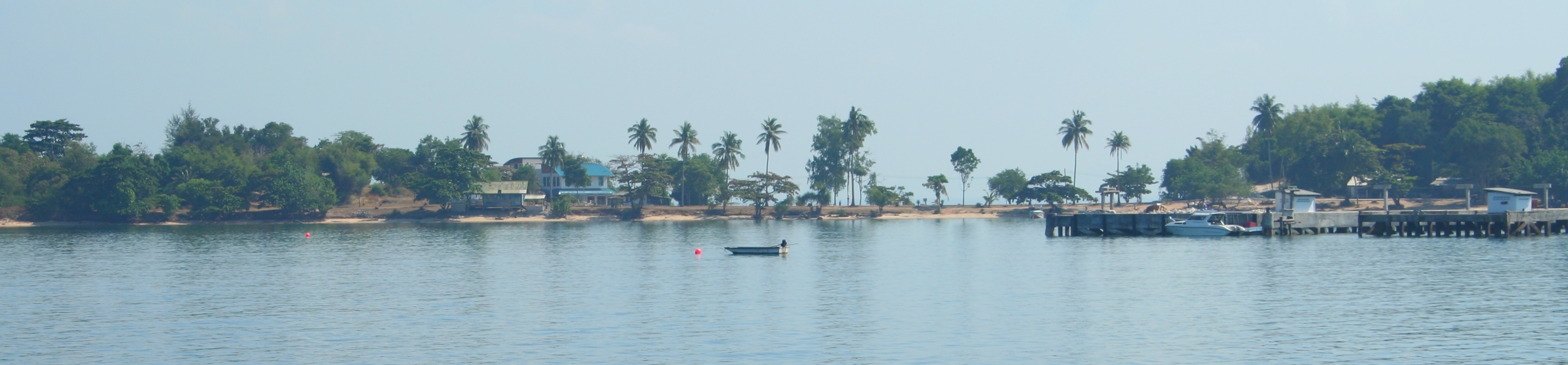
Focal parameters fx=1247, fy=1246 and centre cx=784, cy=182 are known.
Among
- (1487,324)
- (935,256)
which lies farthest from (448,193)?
(1487,324)

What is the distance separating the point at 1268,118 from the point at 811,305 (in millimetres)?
133246

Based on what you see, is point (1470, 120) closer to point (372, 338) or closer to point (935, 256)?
point (935, 256)

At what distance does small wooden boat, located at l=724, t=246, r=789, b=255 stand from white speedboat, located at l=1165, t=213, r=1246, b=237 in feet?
114

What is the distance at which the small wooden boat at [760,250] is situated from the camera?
76.6 m

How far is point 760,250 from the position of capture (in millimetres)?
76938

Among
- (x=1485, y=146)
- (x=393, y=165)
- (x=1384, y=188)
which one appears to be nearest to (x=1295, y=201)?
(x=1384, y=188)

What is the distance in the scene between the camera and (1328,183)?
14162cm

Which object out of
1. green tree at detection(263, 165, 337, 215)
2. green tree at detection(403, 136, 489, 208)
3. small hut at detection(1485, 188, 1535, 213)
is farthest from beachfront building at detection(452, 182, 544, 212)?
small hut at detection(1485, 188, 1535, 213)

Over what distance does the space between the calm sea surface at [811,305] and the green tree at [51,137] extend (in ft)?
315

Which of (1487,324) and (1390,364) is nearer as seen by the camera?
(1390,364)

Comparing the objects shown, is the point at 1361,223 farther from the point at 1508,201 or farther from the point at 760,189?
the point at 760,189

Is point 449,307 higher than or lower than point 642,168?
lower

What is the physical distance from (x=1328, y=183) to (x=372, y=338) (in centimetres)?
12745

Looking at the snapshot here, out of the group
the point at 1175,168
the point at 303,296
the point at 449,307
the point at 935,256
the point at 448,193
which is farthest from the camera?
the point at 1175,168
